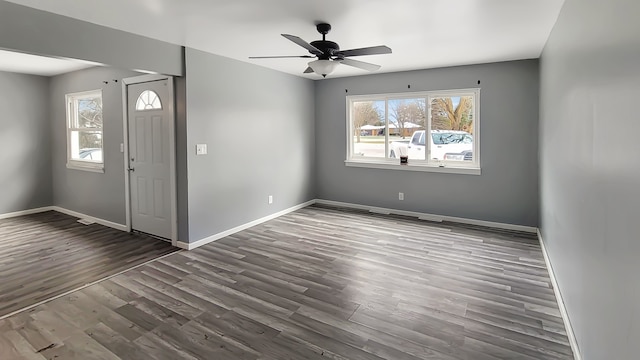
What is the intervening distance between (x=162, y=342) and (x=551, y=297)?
10.4 ft

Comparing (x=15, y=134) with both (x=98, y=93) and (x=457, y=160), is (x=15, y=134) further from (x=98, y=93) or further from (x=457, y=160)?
(x=457, y=160)

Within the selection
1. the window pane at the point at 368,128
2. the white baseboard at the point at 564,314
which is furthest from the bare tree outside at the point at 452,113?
the white baseboard at the point at 564,314

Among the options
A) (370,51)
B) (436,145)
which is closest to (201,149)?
(370,51)

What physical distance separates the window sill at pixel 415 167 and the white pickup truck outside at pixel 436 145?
167mm

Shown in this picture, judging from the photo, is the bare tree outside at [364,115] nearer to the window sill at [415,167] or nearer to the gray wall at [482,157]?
the gray wall at [482,157]

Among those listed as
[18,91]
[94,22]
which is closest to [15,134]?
[18,91]

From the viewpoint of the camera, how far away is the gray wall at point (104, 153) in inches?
198

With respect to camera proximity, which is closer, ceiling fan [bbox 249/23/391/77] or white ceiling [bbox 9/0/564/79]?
white ceiling [bbox 9/0/564/79]

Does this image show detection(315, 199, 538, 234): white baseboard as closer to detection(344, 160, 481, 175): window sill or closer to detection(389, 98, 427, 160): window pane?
detection(344, 160, 481, 175): window sill

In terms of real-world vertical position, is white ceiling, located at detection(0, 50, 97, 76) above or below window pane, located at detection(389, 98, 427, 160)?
above

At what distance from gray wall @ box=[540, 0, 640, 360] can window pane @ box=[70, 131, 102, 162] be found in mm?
6220

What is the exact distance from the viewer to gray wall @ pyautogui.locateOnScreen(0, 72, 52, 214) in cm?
574

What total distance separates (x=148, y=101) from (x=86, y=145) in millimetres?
2201

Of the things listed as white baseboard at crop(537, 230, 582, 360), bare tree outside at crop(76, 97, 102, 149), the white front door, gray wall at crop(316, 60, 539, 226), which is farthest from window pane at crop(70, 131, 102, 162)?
white baseboard at crop(537, 230, 582, 360)
